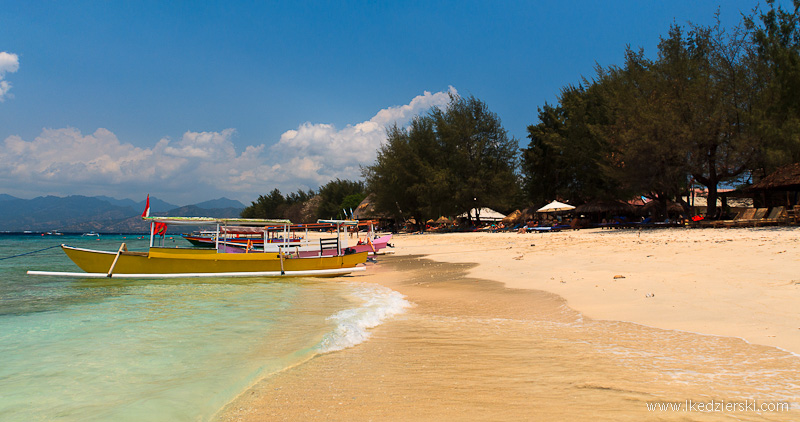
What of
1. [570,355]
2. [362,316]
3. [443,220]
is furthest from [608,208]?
[570,355]

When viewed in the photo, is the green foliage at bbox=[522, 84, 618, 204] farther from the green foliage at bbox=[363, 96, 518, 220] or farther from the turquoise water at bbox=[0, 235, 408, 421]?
the turquoise water at bbox=[0, 235, 408, 421]

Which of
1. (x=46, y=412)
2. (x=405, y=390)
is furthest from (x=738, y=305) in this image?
(x=46, y=412)

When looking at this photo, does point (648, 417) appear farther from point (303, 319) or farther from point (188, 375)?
point (303, 319)

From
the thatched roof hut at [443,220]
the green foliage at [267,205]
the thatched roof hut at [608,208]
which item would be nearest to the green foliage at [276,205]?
the green foliage at [267,205]

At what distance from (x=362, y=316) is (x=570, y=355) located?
403cm

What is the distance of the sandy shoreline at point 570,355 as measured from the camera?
340 cm

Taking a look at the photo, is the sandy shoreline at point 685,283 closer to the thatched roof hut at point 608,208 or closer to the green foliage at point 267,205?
the thatched roof hut at point 608,208

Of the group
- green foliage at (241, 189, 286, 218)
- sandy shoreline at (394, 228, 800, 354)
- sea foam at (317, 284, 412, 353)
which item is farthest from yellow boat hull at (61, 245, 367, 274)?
green foliage at (241, 189, 286, 218)

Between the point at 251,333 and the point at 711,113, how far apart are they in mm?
27111

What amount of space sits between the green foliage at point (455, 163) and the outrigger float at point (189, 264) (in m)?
24.2

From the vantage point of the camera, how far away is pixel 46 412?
3988 mm

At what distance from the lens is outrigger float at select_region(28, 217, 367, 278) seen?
14.8 meters

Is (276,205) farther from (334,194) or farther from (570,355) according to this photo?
(570,355)

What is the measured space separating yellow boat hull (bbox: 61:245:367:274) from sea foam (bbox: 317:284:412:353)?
5160 mm
